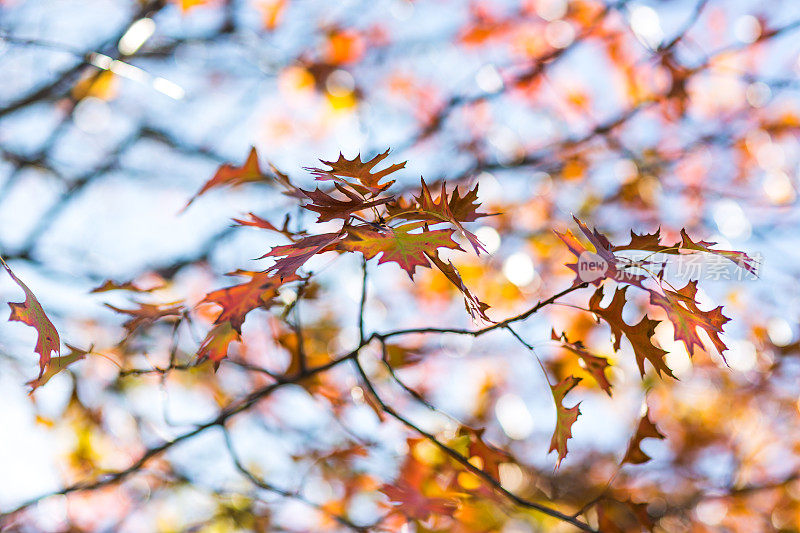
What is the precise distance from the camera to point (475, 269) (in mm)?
2771

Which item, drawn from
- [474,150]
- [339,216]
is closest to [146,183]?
[474,150]

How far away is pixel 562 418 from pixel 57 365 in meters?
0.84

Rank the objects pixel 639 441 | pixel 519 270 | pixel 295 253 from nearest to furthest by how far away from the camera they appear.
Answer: pixel 295 253 → pixel 639 441 → pixel 519 270

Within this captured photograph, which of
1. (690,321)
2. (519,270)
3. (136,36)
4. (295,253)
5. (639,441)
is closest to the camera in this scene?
(295,253)

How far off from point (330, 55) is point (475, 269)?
49.4 inches

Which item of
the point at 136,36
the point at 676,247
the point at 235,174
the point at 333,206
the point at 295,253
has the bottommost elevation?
the point at 295,253

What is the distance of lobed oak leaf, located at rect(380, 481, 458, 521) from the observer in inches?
46.5

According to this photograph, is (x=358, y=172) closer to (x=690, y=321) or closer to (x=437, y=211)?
(x=437, y=211)

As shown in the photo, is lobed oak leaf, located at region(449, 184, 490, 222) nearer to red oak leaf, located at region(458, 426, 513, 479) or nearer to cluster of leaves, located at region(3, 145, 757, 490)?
cluster of leaves, located at region(3, 145, 757, 490)

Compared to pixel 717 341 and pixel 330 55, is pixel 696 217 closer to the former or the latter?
pixel 330 55

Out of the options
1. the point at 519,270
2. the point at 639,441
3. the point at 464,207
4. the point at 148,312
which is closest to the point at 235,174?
the point at 148,312

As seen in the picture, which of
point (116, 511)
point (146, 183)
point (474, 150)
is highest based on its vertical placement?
point (474, 150)

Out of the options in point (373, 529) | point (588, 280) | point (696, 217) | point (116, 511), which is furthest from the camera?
point (116, 511)

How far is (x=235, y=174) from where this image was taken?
1.15 metres
